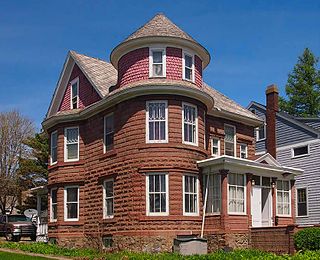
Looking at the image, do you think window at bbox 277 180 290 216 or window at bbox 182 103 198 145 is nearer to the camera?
window at bbox 182 103 198 145

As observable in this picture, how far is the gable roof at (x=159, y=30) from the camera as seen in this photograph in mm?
26469

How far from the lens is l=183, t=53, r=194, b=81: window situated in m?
27.0

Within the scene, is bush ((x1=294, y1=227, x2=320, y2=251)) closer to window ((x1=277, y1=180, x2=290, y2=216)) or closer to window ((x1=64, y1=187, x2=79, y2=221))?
window ((x1=277, y1=180, x2=290, y2=216))

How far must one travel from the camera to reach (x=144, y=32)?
26750mm

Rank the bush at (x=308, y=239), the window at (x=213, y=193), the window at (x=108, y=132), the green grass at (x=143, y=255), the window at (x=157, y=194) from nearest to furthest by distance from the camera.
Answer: the green grass at (x=143, y=255), the bush at (x=308, y=239), the window at (x=157, y=194), the window at (x=213, y=193), the window at (x=108, y=132)

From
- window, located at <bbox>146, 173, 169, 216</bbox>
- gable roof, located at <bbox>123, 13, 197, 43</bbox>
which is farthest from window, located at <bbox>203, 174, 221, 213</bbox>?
gable roof, located at <bbox>123, 13, 197, 43</bbox>

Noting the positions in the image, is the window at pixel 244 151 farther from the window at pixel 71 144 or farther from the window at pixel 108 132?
the window at pixel 71 144

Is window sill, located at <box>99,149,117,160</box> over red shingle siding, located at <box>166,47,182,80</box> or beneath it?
beneath

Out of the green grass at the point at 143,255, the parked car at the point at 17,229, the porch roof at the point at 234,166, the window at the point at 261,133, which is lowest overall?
the green grass at the point at 143,255

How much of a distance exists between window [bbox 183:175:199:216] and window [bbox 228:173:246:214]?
1.60 m

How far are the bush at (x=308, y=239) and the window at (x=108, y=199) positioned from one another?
29.5ft

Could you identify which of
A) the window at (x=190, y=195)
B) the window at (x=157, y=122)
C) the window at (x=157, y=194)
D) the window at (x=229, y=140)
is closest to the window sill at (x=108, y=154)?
the window at (x=157, y=122)

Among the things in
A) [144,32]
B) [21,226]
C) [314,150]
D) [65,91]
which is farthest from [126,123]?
[314,150]

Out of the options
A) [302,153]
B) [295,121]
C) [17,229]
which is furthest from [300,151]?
[17,229]
